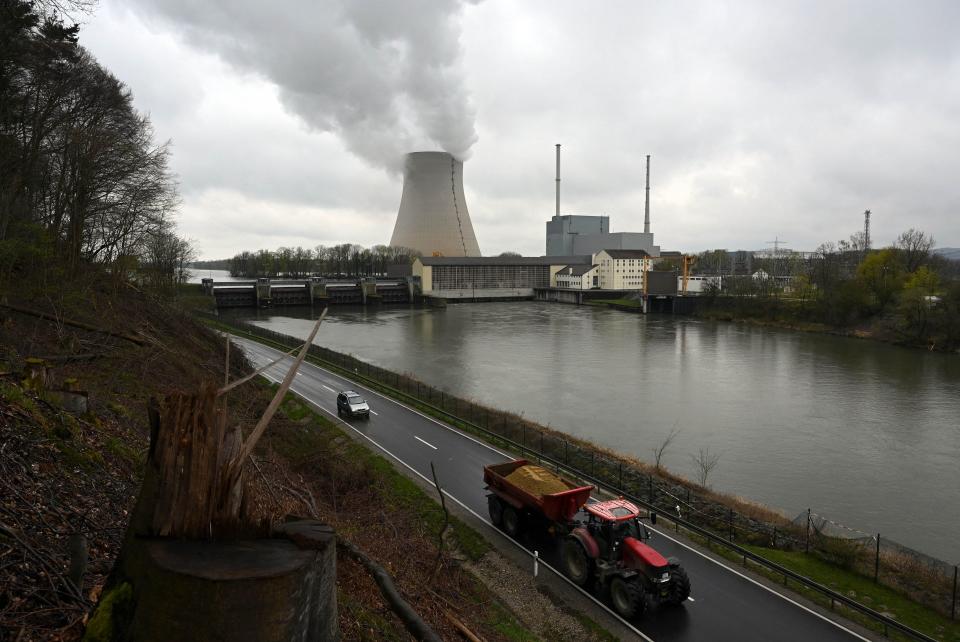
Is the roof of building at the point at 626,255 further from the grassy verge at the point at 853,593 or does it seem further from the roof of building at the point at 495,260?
the grassy verge at the point at 853,593

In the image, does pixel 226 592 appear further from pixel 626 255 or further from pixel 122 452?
pixel 626 255

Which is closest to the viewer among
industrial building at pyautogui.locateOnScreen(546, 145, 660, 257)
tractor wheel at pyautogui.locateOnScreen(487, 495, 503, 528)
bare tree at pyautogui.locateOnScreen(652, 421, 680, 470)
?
tractor wheel at pyautogui.locateOnScreen(487, 495, 503, 528)

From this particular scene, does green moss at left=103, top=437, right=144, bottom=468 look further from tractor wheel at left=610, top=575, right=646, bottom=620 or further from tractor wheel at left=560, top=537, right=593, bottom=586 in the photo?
tractor wheel at left=610, top=575, right=646, bottom=620

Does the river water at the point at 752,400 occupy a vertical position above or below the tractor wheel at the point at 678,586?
below

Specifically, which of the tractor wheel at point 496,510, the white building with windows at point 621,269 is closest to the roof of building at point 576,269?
the white building with windows at point 621,269

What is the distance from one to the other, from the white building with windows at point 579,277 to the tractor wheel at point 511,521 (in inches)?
2899

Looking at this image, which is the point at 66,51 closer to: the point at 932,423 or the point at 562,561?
the point at 562,561

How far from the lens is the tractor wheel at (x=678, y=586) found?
7805mm

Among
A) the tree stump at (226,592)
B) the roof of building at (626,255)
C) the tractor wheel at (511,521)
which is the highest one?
the roof of building at (626,255)

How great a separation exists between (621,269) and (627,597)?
7736 cm

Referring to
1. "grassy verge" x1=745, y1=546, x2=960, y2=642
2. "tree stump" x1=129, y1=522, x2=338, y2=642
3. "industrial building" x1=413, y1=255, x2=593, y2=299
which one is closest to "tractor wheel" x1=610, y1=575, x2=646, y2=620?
"grassy verge" x1=745, y1=546, x2=960, y2=642

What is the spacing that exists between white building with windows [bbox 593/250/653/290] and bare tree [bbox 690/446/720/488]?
66280 millimetres

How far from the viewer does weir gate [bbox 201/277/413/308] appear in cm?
6500

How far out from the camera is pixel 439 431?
1667 centimetres
